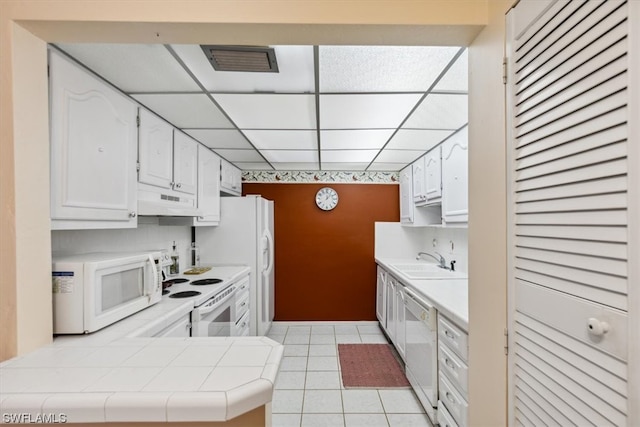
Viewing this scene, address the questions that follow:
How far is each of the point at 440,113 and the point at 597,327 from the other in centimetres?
174

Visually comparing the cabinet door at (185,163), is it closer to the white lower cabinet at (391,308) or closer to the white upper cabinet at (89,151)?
the white upper cabinet at (89,151)

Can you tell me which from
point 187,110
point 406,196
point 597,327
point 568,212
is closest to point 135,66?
point 187,110

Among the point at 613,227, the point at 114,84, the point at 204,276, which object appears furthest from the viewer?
the point at 204,276

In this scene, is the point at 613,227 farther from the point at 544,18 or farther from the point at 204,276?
the point at 204,276

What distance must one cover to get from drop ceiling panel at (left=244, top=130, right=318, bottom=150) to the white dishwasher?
156 cm

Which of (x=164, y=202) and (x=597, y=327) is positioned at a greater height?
(x=164, y=202)

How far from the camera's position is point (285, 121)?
2.21 metres

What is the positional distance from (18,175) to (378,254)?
3.76m

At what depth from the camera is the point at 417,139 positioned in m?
2.70

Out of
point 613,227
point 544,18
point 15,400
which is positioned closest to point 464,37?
point 544,18

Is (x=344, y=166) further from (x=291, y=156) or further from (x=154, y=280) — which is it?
(x=154, y=280)

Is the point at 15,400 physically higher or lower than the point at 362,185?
lower

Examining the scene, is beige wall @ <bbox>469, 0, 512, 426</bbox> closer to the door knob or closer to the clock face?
the door knob

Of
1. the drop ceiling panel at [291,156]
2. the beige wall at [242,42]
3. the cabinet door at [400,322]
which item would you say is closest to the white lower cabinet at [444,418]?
the cabinet door at [400,322]
